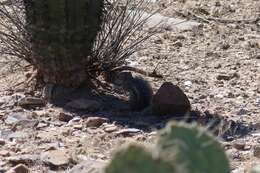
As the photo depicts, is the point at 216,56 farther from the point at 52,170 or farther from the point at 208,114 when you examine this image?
the point at 52,170

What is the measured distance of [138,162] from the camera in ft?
6.57

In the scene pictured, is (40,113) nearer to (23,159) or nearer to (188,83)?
(23,159)

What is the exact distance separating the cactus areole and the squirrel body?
401 mm

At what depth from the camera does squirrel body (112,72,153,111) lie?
5609 millimetres

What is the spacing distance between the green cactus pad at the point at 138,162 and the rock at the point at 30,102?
12.0ft

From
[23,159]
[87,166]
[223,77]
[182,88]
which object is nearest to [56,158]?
[23,159]

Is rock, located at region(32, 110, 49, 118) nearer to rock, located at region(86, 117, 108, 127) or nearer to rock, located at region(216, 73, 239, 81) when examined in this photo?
rock, located at region(86, 117, 108, 127)

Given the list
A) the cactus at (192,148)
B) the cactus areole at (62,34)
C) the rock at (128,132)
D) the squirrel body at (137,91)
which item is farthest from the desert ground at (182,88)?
the cactus at (192,148)

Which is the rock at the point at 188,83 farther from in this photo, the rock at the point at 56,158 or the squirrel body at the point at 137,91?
the rock at the point at 56,158

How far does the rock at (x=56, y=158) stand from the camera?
13.9 ft

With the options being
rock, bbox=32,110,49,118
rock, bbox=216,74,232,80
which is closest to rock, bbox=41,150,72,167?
rock, bbox=32,110,49,118

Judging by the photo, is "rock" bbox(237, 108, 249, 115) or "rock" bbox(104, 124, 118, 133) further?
"rock" bbox(237, 108, 249, 115)

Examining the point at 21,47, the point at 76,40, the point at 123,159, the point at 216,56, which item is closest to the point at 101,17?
the point at 76,40

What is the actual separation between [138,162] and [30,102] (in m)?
3.76
